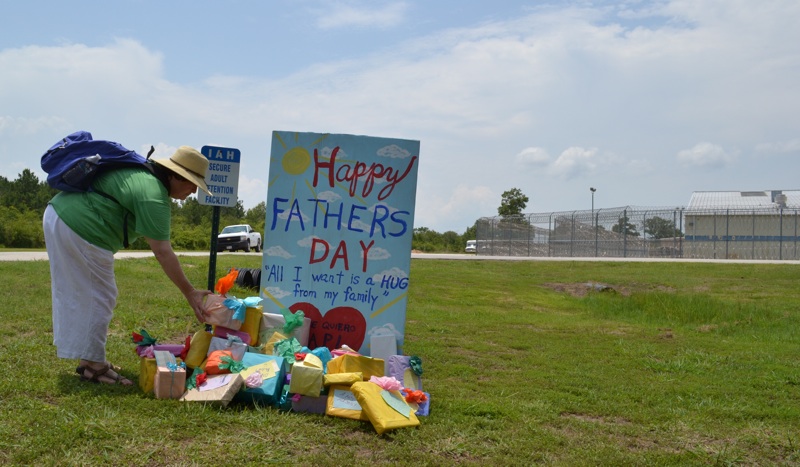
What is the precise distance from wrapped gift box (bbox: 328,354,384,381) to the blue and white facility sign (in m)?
2.19

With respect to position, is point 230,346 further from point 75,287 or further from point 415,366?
point 415,366

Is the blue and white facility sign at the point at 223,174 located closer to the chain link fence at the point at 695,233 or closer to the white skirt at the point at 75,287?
the white skirt at the point at 75,287

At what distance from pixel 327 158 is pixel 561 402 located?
2.81 metres

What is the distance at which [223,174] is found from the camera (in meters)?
6.69

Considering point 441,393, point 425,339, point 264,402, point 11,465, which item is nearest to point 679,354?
point 425,339

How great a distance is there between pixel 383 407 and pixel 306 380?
552 millimetres

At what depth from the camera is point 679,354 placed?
7.88 meters

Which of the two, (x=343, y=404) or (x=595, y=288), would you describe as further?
(x=595, y=288)

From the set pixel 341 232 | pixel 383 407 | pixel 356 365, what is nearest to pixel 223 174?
pixel 341 232

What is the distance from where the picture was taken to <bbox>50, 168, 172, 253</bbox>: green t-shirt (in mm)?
4750

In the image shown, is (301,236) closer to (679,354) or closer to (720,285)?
(679,354)

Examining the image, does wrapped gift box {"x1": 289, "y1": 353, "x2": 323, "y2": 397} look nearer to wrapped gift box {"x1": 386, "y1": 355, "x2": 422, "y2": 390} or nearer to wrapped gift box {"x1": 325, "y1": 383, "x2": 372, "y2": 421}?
wrapped gift box {"x1": 325, "y1": 383, "x2": 372, "y2": 421}

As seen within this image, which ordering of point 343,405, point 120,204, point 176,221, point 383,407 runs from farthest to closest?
point 176,221 < point 120,204 < point 343,405 < point 383,407

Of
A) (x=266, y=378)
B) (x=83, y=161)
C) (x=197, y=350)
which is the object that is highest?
(x=83, y=161)
